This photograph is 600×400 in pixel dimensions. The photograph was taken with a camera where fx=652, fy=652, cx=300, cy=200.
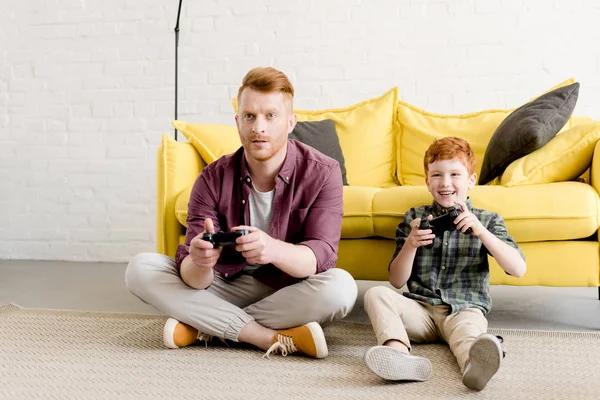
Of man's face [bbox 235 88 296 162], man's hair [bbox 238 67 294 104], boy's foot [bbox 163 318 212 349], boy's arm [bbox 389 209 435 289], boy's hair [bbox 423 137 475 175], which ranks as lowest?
boy's foot [bbox 163 318 212 349]

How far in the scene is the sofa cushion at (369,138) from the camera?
285 centimetres

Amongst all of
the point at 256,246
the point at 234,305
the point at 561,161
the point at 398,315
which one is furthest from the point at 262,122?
the point at 561,161

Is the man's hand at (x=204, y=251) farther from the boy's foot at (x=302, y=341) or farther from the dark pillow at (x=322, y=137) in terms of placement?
the dark pillow at (x=322, y=137)

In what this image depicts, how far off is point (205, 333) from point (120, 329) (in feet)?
1.33

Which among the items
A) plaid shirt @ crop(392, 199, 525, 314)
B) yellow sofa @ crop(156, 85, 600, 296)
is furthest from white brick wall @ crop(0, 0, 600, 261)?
plaid shirt @ crop(392, 199, 525, 314)

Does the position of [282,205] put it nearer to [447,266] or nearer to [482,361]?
[447,266]

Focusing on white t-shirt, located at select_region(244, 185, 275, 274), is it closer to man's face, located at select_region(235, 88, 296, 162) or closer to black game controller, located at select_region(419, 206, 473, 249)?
man's face, located at select_region(235, 88, 296, 162)

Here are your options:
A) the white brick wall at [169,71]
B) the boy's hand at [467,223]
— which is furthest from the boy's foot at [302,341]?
the white brick wall at [169,71]

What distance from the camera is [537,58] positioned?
11.2 feet

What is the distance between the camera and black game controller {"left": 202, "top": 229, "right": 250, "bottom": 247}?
156cm

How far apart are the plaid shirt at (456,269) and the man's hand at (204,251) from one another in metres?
0.63

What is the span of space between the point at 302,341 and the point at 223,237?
0.38 metres

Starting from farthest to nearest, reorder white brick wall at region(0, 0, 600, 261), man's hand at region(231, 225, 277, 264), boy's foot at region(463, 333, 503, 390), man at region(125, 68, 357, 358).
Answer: white brick wall at region(0, 0, 600, 261)
man at region(125, 68, 357, 358)
man's hand at region(231, 225, 277, 264)
boy's foot at region(463, 333, 503, 390)

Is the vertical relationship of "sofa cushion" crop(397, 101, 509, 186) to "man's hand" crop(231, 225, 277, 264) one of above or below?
above
